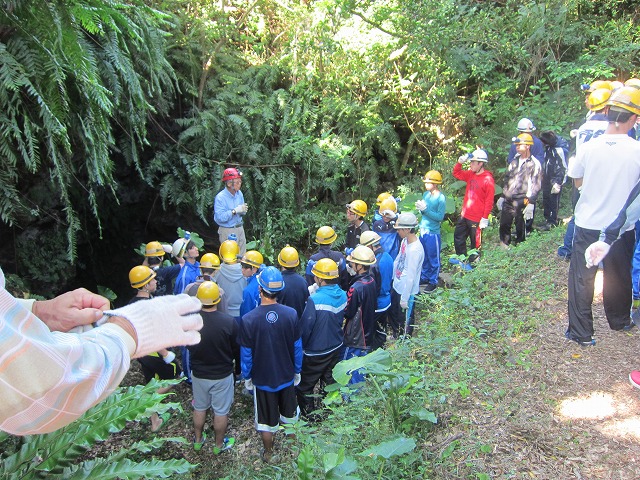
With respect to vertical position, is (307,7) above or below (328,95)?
above

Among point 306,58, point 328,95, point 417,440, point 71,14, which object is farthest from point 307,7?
point 417,440

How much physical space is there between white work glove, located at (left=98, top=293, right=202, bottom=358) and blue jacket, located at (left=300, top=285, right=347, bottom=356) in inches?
135

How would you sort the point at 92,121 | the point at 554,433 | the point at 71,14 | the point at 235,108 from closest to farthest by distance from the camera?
the point at 71,14 → the point at 554,433 → the point at 92,121 → the point at 235,108

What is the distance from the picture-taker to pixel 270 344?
15.5ft

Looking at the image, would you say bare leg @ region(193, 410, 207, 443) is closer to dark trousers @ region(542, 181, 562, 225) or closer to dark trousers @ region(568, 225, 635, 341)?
dark trousers @ region(568, 225, 635, 341)

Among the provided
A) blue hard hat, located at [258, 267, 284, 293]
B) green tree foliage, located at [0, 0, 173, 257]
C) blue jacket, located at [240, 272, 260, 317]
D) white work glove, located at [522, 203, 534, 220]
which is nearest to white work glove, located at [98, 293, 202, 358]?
green tree foliage, located at [0, 0, 173, 257]

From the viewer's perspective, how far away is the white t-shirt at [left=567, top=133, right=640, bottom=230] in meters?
3.72

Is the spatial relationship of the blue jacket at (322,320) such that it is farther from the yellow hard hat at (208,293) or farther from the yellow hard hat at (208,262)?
the yellow hard hat at (208,262)

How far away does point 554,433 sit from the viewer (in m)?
3.28

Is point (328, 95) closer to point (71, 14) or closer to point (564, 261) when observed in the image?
point (564, 261)

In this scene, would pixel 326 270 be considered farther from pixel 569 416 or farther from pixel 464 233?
pixel 464 233

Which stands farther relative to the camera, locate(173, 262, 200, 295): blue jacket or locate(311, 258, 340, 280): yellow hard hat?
locate(173, 262, 200, 295): blue jacket

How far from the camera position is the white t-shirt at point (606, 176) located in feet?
12.2

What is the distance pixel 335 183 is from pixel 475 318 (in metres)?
5.29
